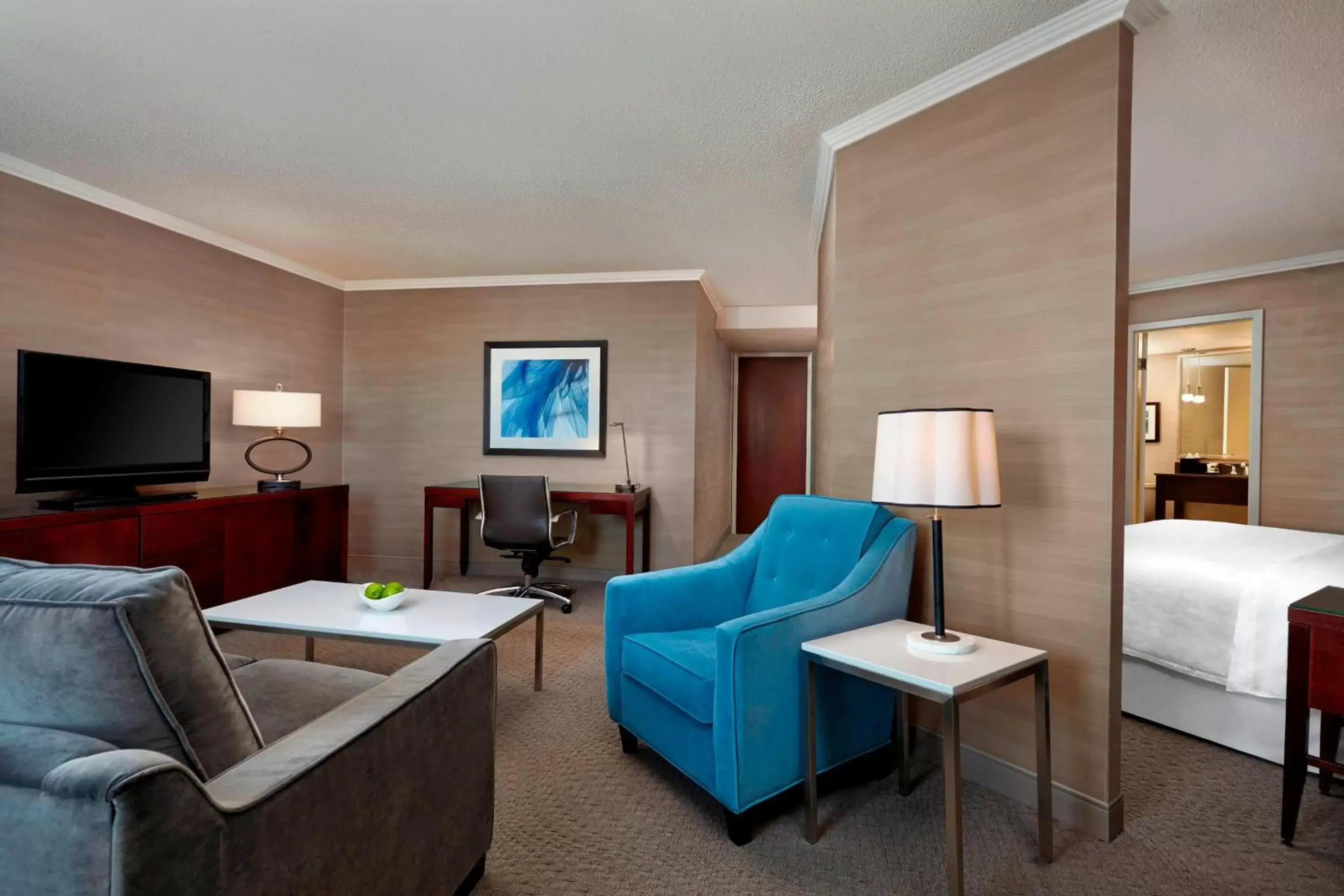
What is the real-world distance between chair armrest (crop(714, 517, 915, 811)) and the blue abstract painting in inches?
136

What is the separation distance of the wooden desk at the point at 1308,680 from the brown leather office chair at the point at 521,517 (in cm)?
327

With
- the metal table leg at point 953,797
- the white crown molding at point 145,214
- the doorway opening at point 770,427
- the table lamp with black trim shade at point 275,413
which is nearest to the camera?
the metal table leg at point 953,797

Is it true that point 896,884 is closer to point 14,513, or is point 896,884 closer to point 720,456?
point 14,513

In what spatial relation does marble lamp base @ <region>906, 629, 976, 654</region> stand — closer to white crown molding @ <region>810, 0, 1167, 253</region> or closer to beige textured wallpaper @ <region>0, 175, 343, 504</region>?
white crown molding @ <region>810, 0, 1167, 253</region>

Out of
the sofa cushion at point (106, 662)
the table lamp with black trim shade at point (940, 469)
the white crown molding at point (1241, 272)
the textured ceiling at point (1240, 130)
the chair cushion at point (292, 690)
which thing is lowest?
the chair cushion at point (292, 690)

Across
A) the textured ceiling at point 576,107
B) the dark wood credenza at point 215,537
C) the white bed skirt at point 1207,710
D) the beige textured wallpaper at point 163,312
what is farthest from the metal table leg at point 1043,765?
the beige textured wallpaper at point 163,312

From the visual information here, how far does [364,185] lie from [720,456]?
4.25m

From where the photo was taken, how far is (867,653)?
5.60ft

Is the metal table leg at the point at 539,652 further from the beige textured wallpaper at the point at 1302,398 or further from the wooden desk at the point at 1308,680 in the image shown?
the beige textured wallpaper at the point at 1302,398

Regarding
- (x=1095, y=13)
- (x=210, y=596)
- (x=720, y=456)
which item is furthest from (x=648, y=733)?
(x=720, y=456)

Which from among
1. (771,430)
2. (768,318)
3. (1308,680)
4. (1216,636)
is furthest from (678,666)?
(771,430)

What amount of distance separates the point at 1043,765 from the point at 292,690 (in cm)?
190

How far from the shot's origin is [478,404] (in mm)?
5230

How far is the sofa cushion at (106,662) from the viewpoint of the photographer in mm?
873
